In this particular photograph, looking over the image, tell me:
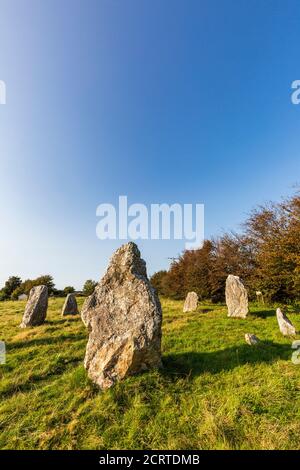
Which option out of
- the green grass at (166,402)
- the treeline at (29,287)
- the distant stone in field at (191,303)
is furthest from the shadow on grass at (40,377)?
the treeline at (29,287)

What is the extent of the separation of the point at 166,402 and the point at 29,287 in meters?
36.7

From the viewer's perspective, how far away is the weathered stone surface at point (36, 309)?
509 inches

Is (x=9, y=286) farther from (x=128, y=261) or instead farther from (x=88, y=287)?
(x=128, y=261)

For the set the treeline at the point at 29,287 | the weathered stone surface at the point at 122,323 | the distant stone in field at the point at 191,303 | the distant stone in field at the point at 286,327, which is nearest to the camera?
the weathered stone surface at the point at 122,323

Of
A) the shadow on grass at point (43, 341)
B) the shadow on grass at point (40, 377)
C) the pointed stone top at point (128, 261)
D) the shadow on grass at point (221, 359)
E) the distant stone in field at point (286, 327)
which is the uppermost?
the pointed stone top at point (128, 261)

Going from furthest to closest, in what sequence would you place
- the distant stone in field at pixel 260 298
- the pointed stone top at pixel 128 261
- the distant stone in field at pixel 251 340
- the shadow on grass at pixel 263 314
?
the distant stone in field at pixel 260 298
the shadow on grass at pixel 263 314
the distant stone in field at pixel 251 340
the pointed stone top at pixel 128 261

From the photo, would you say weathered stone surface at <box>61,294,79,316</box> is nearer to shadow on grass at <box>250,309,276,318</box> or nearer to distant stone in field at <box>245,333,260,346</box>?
shadow on grass at <box>250,309,276,318</box>

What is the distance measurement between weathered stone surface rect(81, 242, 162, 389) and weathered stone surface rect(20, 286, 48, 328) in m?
7.35

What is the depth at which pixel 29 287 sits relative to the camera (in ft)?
121

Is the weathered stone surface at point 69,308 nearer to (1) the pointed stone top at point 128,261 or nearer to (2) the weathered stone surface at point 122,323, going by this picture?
(2) the weathered stone surface at point 122,323

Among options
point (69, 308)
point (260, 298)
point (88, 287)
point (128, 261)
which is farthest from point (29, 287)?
point (128, 261)

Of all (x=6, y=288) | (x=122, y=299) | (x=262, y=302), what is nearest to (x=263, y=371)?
(x=122, y=299)

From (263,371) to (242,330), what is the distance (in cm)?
454

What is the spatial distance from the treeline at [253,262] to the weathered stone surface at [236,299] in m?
3.21
